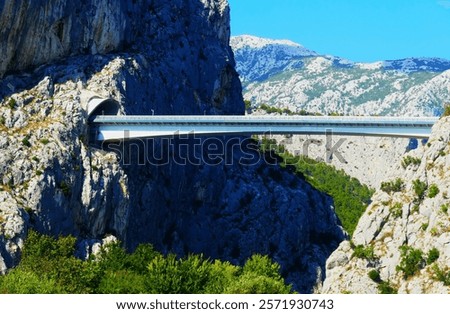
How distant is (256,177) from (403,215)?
200 feet

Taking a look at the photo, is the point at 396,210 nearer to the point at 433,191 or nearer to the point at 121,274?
the point at 433,191

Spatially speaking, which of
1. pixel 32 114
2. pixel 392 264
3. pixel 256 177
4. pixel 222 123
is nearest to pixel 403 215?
pixel 392 264

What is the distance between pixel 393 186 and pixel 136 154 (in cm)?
3817

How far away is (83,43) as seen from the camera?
120562 millimetres

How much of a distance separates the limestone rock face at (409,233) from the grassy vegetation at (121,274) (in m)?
9.31

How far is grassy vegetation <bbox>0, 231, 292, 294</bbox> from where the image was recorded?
7912cm

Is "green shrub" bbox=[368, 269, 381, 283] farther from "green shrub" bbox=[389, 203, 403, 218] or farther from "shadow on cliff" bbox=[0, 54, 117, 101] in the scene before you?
"shadow on cliff" bbox=[0, 54, 117, 101]

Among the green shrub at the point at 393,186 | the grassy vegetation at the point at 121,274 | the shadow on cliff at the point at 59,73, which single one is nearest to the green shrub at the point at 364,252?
the green shrub at the point at 393,186

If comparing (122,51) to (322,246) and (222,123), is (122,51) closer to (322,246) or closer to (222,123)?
(222,123)

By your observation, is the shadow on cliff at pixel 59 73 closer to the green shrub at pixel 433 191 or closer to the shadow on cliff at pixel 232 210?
the shadow on cliff at pixel 232 210

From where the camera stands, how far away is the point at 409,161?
10219cm

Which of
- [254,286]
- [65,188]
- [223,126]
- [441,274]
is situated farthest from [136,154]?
[441,274]

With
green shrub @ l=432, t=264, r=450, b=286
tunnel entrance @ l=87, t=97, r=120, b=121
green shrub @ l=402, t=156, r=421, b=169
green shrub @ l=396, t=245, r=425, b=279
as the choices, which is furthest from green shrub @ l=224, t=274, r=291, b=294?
tunnel entrance @ l=87, t=97, r=120, b=121

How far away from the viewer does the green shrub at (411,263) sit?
87.1 meters
